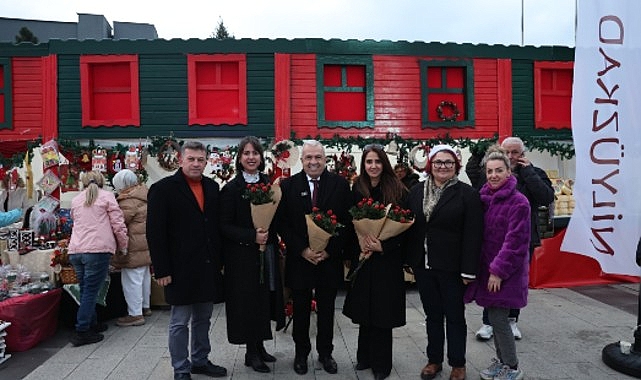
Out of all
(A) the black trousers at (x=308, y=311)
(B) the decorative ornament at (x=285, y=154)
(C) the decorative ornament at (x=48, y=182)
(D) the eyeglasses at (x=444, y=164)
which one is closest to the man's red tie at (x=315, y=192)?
(A) the black trousers at (x=308, y=311)

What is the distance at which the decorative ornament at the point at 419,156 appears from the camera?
763 cm

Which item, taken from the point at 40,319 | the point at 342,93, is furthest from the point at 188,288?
the point at 342,93

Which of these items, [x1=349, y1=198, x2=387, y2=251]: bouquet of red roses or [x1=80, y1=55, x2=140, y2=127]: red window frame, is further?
[x1=80, y1=55, x2=140, y2=127]: red window frame

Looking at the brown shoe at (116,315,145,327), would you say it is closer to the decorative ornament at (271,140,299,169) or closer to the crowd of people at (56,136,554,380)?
the crowd of people at (56,136,554,380)

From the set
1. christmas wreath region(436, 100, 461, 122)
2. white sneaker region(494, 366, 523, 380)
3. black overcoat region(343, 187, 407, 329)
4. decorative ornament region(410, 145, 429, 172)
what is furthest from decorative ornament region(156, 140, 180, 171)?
white sneaker region(494, 366, 523, 380)

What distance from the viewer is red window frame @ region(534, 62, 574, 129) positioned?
8188 millimetres

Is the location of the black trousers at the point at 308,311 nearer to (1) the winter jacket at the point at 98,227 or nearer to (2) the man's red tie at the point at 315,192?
(2) the man's red tie at the point at 315,192

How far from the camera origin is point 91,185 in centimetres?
468

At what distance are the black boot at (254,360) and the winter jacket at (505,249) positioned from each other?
5.36ft

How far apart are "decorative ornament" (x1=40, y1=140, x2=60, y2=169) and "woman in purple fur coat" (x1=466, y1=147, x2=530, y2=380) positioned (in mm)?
6327

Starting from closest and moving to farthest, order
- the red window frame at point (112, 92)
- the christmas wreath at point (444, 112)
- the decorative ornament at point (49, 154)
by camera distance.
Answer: the decorative ornament at point (49, 154), the red window frame at point (112, 92), the christmas wreath at point (444, 112)

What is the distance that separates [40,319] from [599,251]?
16.5 ft

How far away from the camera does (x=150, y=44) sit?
25.3 ft

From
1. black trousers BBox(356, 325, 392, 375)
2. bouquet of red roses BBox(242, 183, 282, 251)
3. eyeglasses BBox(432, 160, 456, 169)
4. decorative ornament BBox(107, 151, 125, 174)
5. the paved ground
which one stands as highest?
decorative ornament BBox(107, 151, 125, 174)
